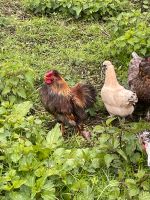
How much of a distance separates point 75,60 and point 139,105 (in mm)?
1633

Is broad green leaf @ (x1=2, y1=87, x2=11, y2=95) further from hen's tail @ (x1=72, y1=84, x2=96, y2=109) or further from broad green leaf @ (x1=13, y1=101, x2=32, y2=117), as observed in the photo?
hen's tail @ (x1=72, y1=84, x2=96, y2=109)

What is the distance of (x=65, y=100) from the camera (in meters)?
5.58

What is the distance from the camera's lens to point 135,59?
6.32 meters

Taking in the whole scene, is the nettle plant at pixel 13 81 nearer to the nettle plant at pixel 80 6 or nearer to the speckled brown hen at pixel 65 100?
the speckled brown hen at pixel 65 100

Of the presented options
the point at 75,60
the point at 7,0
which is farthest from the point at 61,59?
→ the point at 7,0

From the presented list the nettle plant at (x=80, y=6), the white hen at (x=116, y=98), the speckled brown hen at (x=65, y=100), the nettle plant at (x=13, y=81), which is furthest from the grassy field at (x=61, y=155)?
the nettle plant at (x=80, y=6)

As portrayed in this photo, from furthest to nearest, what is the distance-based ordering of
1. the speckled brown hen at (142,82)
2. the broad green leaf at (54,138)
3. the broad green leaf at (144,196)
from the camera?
the speckled brown hen at (142,82) < the broad green leaf at (54,138) < the broad green leaf at (144,196)

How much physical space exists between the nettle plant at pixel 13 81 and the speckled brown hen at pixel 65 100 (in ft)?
1.53

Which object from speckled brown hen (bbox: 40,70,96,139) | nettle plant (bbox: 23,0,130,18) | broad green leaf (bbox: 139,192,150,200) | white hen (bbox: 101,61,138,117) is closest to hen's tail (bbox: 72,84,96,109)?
speckled brown hen (bbox: 40,70,96,139)

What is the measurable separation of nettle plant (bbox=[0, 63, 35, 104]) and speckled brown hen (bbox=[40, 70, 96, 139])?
0.47m

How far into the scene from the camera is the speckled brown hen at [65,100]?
5574 millimetres

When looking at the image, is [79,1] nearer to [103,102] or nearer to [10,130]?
[103,102]

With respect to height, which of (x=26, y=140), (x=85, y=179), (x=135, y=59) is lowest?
(x=85, y=179)

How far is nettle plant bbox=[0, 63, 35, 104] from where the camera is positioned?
601 centimetres
